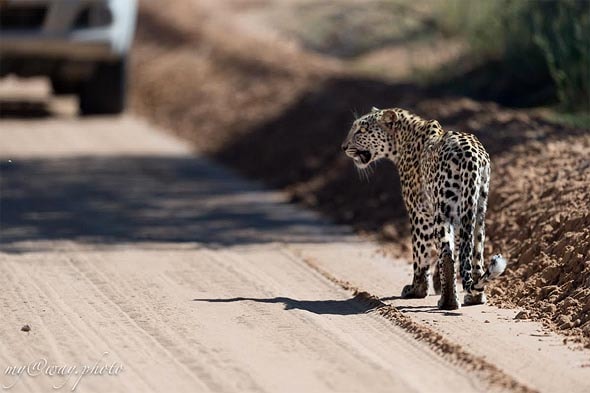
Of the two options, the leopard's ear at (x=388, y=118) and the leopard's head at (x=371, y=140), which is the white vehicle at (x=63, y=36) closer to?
the leopard's head at (x=371, y=140)

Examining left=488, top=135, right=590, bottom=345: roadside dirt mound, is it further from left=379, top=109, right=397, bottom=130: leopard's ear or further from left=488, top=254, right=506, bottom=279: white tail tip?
left=379, top=109, right=397, bottom=130: leopard's ear

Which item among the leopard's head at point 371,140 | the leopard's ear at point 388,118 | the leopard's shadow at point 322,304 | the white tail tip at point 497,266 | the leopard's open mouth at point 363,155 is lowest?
the leopard's shadow at point 322,304

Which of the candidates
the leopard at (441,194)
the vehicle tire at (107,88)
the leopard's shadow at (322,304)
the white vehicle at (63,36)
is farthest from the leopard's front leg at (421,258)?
the vehicle tire at (107,88)

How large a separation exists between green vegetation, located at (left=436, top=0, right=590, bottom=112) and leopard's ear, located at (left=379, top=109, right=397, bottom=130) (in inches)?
174

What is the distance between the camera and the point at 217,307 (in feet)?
30.5

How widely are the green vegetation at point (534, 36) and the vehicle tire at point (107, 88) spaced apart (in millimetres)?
4527

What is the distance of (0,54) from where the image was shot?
17.4 metres

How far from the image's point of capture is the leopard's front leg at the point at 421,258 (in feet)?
31.6

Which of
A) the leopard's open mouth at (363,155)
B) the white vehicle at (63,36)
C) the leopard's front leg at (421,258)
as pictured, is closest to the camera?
the leopard's front leg at (421,258)

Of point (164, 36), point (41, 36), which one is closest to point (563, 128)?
point (41, 36)

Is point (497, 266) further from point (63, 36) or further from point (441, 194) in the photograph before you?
point (63, 36)

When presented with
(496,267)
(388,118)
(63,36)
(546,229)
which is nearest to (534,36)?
(546,229)

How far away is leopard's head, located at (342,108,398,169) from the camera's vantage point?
1016cm

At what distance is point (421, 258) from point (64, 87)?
1088 centimetres
